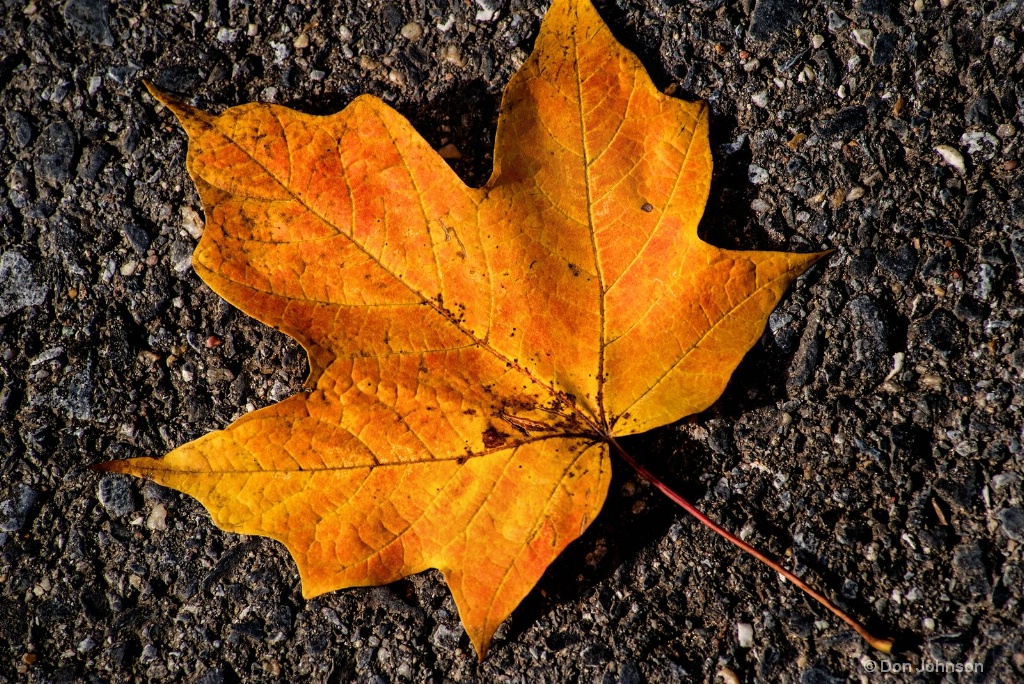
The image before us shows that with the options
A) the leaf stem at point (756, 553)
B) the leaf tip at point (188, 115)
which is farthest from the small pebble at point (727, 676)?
the leaf tip at point (188, 115)

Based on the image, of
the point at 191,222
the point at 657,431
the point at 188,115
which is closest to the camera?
the point at 188,115

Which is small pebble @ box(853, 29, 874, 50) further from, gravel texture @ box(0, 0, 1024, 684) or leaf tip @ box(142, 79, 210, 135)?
leaf tip @ box(142, 79, 210, 135)

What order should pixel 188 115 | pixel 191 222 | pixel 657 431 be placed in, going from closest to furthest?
1. pixel 188 115
2. pixel 657 431
3. pixel 191 222

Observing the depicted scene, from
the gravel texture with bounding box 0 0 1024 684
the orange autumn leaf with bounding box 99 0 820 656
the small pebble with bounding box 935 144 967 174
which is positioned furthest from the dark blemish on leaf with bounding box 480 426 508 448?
the small pebble with bounding box 935 144 967 174

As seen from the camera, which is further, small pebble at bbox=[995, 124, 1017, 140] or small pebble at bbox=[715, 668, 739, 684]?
small pebble at bbox=[995, 124, 1017, 140]

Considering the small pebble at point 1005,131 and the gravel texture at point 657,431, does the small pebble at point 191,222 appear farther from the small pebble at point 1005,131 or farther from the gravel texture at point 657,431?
the small pebble at point 1005,131

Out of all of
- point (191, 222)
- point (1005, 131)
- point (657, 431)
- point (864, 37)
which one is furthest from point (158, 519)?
point (1005, 131)

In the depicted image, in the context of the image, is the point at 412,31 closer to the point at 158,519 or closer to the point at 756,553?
the point at 158,519
